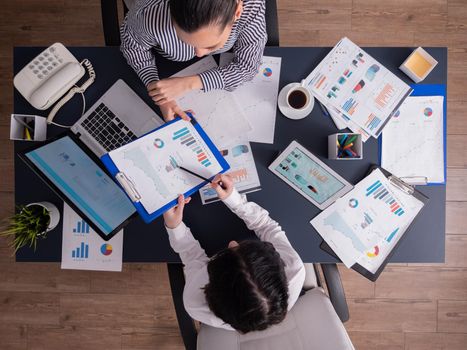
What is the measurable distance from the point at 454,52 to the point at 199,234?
1681 millimetres

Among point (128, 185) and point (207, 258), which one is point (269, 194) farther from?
point (128, 185)

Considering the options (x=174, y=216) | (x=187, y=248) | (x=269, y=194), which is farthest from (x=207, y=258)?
(x=269, y=194)

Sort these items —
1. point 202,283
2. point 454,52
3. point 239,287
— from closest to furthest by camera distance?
point 239,287 → point 202,283 → point 454,52

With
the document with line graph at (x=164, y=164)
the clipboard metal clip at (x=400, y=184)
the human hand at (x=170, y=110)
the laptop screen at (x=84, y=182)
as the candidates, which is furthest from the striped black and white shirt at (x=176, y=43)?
the clipboard metal clip at (x=400, y=184)

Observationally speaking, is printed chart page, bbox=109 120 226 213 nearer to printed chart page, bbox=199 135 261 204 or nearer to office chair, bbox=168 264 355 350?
printed chart page, bbox=199 135 261 204

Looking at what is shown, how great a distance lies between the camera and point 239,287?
96 centimetres

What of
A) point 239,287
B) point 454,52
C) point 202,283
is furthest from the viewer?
point 454,52

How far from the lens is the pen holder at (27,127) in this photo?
3.73ft

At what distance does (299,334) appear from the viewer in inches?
44.8

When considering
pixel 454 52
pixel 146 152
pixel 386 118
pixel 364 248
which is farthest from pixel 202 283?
pixel 454 52

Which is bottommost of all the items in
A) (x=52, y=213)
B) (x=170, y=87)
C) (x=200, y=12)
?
(x=52, y=213)

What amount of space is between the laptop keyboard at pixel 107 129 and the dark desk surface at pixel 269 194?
0.18ft

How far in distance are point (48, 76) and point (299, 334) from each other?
45.1 inches

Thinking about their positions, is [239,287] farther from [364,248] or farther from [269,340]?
[364,248]
